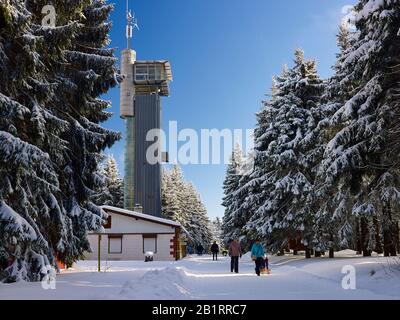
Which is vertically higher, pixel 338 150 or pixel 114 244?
pixel 338 150

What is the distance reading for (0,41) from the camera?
12.7 metres

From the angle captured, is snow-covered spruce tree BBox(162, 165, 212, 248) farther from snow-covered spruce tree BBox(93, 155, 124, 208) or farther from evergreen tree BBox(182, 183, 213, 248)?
snow-covered spruce tree BBox(93, 155, 124, 208)

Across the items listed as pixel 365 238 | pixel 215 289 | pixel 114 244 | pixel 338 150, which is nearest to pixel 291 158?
pixel 365 238

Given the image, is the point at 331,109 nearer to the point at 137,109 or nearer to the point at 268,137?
the point at 268,137

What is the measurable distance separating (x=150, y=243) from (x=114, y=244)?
3.34 metres

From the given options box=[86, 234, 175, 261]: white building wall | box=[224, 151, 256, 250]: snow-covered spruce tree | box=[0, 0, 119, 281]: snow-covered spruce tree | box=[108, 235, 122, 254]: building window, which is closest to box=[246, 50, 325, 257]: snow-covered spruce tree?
box=[224, 151, 256, 250]: snow-covered spruce tree

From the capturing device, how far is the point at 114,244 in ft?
139

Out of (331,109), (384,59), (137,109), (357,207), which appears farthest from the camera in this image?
(137,109)

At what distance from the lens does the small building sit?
1639 inches

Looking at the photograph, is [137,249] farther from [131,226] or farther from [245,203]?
[245,203]

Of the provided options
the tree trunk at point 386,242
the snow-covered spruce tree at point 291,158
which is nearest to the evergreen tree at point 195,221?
the snow-covered spruce tree at point 291,158

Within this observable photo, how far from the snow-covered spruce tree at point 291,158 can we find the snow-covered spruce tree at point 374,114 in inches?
334
